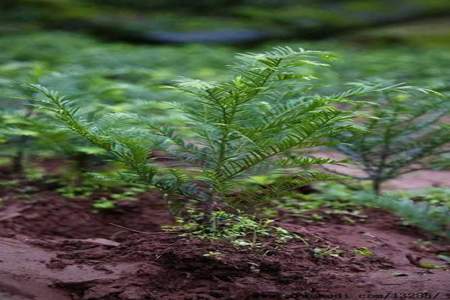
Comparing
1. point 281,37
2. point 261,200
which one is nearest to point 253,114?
point 261,200

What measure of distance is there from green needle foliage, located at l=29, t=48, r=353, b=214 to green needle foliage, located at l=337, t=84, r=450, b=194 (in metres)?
0.96

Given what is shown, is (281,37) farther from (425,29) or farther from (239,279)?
(239,279)

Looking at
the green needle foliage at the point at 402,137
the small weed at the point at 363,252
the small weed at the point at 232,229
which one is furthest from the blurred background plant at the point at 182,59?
the small weed at the point at 363,252

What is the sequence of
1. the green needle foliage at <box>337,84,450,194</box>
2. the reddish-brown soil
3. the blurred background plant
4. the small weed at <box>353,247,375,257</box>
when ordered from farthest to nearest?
the blurred background plant → the green needle foliage at <box>337,84,450,194</box> → the small weed at <box>353,247,375,257</box> → the reddish-brown soil

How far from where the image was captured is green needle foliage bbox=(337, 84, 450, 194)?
15.0ft

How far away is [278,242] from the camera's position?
3645 millimetres

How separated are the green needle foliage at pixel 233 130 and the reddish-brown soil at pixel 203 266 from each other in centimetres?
36

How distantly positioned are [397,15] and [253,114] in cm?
1310

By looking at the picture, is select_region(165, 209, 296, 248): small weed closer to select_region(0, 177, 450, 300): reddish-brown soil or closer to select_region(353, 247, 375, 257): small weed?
select_region(0, 177, 450, 300): reddish-brown soil

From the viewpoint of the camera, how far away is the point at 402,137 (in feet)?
15.3

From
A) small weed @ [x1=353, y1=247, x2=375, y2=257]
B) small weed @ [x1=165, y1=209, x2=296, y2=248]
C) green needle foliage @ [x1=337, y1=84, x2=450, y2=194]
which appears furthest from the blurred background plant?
small weed @ [x1=353, y1=247, x2=375, y2=257]

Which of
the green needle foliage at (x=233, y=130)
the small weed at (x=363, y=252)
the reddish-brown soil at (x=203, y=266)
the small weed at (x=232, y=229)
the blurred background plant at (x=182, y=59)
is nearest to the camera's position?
the reddish-brown soil at (x=203, y=266)

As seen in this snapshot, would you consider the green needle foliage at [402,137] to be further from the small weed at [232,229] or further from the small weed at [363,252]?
the small weed at [232,229]

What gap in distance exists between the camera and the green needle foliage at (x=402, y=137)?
4559 millimetres
